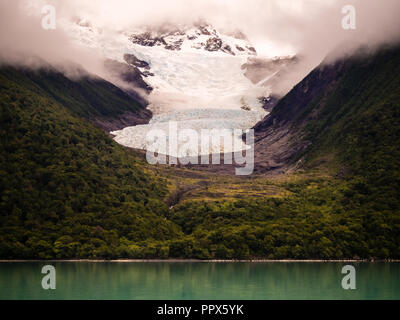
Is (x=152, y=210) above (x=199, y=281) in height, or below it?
above

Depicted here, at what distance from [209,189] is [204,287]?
97.5 m

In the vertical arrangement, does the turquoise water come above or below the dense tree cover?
below

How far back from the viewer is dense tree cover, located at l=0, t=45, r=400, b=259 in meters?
141

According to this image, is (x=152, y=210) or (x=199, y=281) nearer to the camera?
(x=199, y=281)

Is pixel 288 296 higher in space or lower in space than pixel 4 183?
lower

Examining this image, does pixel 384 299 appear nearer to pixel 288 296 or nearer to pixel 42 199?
pixel 288 296

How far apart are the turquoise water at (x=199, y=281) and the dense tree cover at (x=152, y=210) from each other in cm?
818

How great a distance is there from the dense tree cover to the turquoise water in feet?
26.9

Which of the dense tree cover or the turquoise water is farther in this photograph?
the dense tree cover

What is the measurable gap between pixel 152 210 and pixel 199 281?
72.6m

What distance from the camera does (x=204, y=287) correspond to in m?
97.0

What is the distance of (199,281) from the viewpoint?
343 feet

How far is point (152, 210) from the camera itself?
175875 mm
